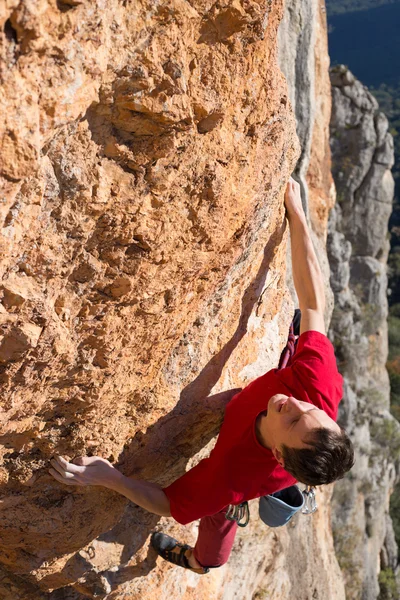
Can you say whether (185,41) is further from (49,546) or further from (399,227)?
(399,227)

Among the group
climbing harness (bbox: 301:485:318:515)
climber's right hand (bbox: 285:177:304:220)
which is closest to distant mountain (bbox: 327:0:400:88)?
climber's right hand (bbox: 285:177:304:220)

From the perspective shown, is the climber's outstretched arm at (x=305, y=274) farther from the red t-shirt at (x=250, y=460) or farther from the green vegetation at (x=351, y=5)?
the green vegetation at (x=351, y=5)

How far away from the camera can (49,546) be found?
3.20 metres

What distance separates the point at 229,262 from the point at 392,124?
35.8m

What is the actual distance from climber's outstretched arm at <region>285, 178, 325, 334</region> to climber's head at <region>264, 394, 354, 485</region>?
70 centimetres

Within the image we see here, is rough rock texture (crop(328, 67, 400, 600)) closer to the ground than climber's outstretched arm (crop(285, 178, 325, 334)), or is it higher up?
closer to the ground

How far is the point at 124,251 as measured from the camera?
2309 mm

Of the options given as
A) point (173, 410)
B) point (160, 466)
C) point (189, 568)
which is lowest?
point (189, 568)

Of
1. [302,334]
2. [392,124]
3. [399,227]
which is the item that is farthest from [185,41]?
[392,124]

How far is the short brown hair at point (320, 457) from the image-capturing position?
2.47 m

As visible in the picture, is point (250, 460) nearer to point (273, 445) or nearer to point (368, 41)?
point (273, 445)

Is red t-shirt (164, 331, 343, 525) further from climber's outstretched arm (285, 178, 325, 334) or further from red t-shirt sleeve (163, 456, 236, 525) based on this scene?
climber's outstretched arm (285, 178, 325, 334)

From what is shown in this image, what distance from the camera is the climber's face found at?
2516 millimetres

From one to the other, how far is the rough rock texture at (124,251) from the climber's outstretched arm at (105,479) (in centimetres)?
7
